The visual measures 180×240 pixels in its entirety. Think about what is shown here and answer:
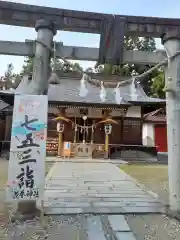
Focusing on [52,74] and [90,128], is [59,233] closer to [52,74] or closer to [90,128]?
[52,74]

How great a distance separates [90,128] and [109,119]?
1.71 metres

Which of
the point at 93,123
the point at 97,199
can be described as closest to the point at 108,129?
the point at 93,123

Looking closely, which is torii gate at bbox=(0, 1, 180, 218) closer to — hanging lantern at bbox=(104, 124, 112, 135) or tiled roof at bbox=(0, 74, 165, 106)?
tiled roof at bbox=(0, 74, 165, 106)

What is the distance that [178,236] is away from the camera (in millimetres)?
3645

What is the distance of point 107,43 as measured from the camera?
5.05m

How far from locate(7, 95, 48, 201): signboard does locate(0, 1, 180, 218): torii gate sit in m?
0.35

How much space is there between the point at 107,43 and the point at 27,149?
8.24ft

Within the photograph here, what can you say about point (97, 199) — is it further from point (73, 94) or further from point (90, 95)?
point (73, 94)

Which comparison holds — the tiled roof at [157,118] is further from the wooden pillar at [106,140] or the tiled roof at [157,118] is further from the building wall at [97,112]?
the wooden pillar at [106,140]

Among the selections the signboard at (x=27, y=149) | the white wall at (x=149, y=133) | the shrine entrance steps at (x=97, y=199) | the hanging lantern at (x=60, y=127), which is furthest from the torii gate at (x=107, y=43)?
the white wall at (x=149, y=133)

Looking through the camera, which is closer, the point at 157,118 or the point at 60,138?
the point at 60,138

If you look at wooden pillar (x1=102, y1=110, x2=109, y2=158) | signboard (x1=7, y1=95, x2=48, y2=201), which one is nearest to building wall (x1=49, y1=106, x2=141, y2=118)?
wooden pillar (x1=102, y1=110, x2=109, y2=158)

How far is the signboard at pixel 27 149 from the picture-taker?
4160 mm

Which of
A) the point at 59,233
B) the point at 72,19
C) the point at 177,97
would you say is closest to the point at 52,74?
the point at 72,19
